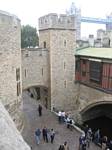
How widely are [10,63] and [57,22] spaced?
834 cm

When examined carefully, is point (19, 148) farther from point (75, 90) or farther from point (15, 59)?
point (75, 90)

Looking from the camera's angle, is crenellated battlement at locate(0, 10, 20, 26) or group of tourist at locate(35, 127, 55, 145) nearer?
crenellated battlement at locate(0, 10, 20, 26)

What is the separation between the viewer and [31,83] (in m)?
19.5

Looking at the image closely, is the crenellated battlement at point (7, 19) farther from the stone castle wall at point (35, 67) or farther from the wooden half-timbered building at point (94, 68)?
the wooden half-timbered building at point (94, 68)

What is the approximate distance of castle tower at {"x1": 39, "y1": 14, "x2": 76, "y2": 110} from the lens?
64.7 feet

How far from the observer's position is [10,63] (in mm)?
12891

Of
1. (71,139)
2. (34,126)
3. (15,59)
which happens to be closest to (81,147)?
(71,139)

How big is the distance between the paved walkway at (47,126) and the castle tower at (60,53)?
2625 millimetres

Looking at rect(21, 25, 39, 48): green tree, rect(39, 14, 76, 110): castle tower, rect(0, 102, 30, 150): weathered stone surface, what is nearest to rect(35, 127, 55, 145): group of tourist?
rect(39, 14, 76, 110): castle tower

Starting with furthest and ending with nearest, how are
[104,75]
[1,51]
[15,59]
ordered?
[104,75] → [15,59] → [1,51]

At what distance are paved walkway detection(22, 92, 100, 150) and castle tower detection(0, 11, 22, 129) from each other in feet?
3.97

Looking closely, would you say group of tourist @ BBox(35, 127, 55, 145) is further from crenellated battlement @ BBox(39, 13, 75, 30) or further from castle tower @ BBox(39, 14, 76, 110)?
crenellated battlement @ BBox(39, 13, 75, 30)

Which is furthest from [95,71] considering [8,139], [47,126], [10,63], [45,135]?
[8,139]

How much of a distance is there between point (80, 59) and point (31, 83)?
17.0ft
